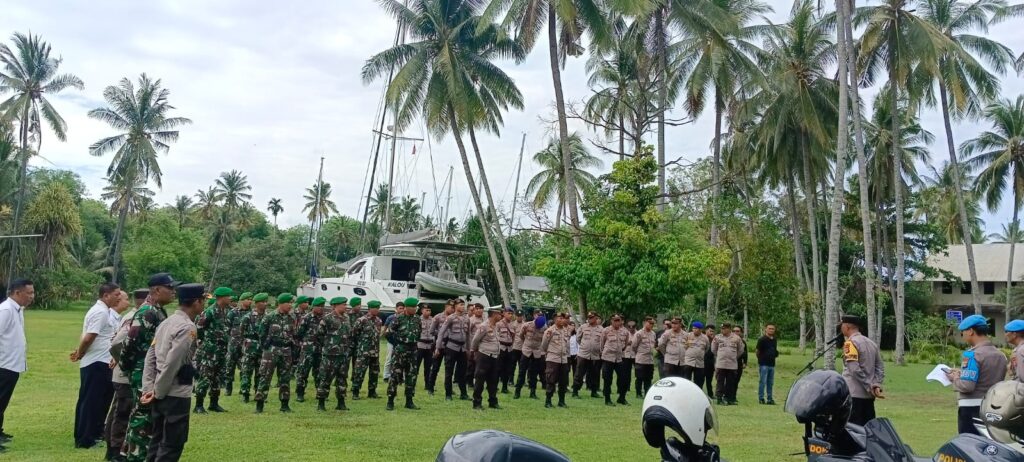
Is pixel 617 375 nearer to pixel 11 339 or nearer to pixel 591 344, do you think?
pixel 591 344

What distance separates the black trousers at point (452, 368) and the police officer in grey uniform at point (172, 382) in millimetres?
8844

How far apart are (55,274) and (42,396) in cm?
4048

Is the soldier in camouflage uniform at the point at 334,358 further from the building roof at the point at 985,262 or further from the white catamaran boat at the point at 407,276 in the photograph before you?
the building roof at the point at 985,262

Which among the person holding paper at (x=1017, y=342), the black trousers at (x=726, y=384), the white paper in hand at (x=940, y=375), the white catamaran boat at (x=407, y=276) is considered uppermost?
the white catamaran boat at (x=407, y=276)

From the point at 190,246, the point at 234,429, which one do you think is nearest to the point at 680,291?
Answer: the point at 234,429

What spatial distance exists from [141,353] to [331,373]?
504 cm

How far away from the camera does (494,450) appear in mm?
2721

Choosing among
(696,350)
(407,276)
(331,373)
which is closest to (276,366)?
(331,373)

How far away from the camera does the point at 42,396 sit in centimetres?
1276

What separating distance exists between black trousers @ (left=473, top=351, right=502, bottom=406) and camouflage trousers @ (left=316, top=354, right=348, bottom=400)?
7.51ft

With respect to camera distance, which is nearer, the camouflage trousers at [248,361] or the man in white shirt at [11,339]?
the man in white shirt at [11,339]

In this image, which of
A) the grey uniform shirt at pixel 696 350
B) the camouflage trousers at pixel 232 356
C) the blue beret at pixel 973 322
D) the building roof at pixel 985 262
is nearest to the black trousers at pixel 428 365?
the camouflage trousers at pixel 232 356

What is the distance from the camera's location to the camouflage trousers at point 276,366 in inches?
465

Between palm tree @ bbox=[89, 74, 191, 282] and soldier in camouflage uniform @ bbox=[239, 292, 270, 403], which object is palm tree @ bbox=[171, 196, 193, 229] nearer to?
palm tree @ bbox=[89, 74, 191, 282]
